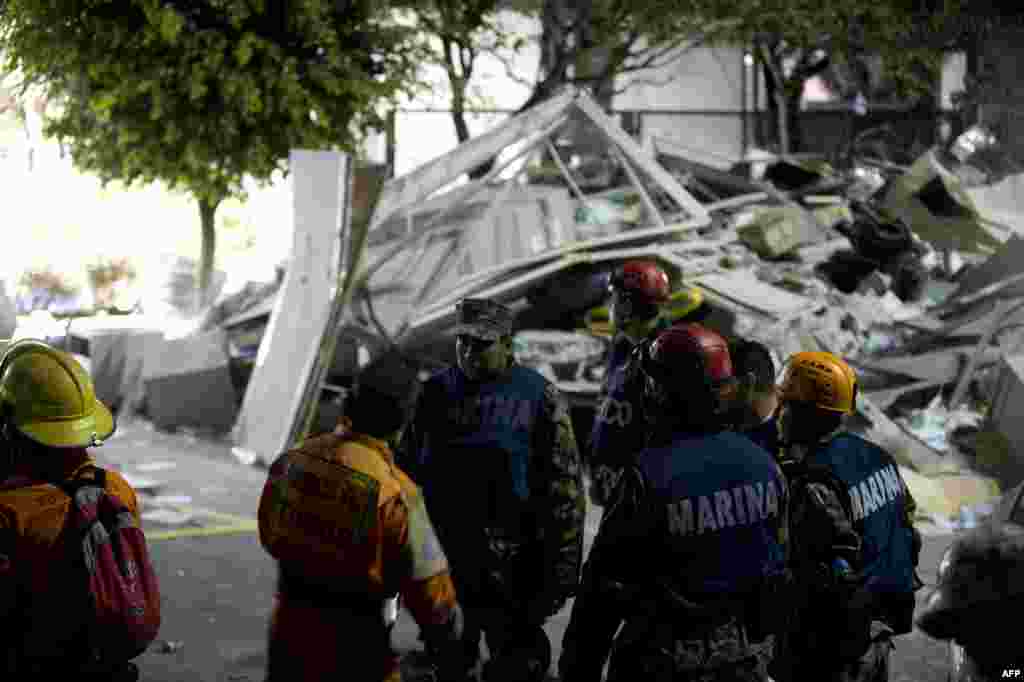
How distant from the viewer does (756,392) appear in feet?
16.4

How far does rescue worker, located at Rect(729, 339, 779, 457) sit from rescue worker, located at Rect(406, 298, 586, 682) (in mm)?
751

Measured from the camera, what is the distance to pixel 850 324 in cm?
1200

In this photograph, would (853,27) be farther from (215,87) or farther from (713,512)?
(713,512)

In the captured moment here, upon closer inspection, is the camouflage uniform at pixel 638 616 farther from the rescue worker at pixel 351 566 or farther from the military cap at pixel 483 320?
the military cap at pixel 483 320

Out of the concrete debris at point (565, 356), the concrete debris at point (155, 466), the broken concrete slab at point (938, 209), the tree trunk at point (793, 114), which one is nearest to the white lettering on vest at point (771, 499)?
the concrete debris at point (565, 356)

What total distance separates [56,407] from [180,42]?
11110 millimetres

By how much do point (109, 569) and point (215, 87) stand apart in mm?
11585

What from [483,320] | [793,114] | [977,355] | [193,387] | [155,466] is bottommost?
[155,466]

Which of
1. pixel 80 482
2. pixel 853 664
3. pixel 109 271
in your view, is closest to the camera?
pixel 80 482

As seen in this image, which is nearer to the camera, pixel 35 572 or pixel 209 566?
pixel 35 572

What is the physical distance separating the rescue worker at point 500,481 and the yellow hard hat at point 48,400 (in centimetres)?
199

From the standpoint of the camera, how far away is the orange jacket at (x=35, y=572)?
3.17 metres

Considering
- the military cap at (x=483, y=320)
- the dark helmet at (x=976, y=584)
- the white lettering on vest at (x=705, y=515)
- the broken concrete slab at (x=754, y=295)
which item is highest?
the military cap at (x=483, y=320)

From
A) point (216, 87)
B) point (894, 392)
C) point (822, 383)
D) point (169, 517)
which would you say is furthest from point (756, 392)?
point (216, 87)
